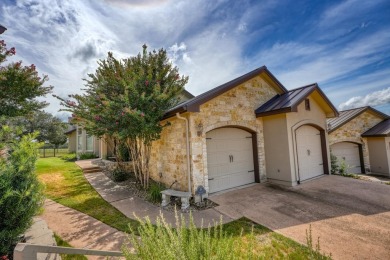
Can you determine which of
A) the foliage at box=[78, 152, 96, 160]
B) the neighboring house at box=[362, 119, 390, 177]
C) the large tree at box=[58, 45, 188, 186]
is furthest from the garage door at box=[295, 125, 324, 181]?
the foliage at box=[78, 152, 96, 160]

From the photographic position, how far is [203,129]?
6.79 meters

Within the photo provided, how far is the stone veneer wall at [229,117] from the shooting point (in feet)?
21.6

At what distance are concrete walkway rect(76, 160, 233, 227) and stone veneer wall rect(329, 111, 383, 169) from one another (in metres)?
11.8

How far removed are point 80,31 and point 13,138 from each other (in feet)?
17.7

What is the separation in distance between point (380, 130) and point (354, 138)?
1910 millimetres

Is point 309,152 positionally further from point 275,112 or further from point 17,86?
point 17,86

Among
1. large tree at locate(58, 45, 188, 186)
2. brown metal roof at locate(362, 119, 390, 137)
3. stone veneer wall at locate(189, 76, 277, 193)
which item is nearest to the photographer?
stone veneer wall at locate(189, 76, 277, 193)

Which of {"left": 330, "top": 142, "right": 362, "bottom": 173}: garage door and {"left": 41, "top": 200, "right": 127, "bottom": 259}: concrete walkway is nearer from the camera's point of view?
{"left": 41, "top": 200, "right": 127, "bottom": 259}: concrete walkway

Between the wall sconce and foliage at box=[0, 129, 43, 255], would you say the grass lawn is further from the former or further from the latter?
the wall sconce

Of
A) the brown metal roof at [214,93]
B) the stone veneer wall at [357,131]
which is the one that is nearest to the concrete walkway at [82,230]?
the brown metal roof at [214,93]

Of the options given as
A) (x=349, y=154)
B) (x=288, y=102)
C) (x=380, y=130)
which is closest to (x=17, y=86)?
(x=288, y=102)

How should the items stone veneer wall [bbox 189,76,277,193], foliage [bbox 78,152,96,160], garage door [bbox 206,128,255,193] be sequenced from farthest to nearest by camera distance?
foliage [bbox 78,152,96,160], garage door [bbox 206,128,255,193], stone veneer wall [bbox 189,76,277,193]

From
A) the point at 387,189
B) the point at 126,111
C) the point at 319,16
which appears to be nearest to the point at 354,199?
the point at 387,189

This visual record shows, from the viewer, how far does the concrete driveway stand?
12.9 feet
